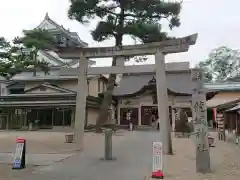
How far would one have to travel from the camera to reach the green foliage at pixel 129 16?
23938 mm

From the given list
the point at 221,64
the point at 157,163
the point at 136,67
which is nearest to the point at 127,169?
the point at 157,163

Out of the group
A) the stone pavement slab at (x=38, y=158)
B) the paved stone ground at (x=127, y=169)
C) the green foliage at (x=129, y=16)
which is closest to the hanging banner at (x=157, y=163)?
the paved stone ground at (x=127, y=169)

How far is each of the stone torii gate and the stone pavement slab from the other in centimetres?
251

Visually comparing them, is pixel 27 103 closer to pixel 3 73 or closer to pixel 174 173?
pixel 3 73

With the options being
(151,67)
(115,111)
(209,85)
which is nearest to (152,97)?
(115,111)

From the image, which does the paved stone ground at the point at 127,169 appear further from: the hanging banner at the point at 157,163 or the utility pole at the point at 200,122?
the utility pole at the point at 200,122

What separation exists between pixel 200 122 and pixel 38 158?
6.08 meters

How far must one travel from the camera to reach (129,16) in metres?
25.8

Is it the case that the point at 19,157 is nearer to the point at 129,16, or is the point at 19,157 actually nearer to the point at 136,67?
the point at 136,67

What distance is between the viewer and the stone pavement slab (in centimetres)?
1071

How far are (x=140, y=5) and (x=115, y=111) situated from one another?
58.7ft

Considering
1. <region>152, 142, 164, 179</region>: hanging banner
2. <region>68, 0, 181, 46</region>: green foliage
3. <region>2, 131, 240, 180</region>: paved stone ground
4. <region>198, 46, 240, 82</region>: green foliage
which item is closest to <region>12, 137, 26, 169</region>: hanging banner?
<region>2, 131, 240, 180</region>: paved stone ground

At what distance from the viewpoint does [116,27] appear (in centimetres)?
2486

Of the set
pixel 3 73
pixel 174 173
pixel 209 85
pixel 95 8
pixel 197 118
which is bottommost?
pixel 174 173
